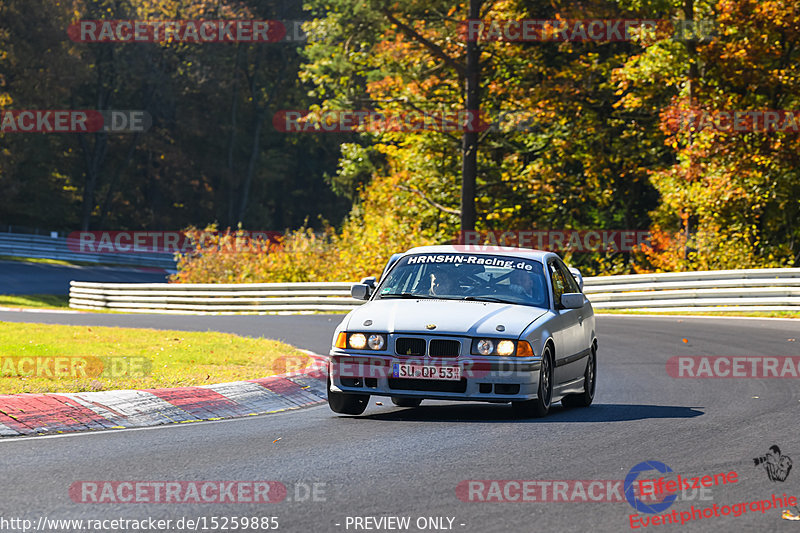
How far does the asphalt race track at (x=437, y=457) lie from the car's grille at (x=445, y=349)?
2.06 ft

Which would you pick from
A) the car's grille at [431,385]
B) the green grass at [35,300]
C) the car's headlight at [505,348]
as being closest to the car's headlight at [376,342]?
the car's grille at [431,385]

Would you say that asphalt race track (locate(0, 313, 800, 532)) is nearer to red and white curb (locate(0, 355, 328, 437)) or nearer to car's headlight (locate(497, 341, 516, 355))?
red and white curb (locate(0, 355, 328, 437))

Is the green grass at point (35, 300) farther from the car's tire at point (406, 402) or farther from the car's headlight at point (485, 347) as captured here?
the car's headlight at point (485, 347)

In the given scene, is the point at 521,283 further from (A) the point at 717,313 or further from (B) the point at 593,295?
(B) the point at 593,295

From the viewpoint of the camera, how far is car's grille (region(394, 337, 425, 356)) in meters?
10.3

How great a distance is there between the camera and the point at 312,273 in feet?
123

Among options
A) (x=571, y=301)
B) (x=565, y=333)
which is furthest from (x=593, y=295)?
(x=565, y=333)

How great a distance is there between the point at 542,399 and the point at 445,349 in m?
1.09

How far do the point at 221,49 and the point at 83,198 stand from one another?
14.1 metres

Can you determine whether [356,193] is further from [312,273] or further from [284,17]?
[312,273]

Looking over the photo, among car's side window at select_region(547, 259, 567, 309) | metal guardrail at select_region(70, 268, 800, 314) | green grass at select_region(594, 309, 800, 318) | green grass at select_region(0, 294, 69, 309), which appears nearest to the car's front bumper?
car's side window at select_region(547, 259, 567, 309)

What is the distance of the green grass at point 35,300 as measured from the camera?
41219 mm

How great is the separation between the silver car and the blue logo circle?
7.68ft

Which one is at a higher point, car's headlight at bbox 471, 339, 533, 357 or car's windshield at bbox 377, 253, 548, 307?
car's windshield at bbox 377, 253, 548, 307
